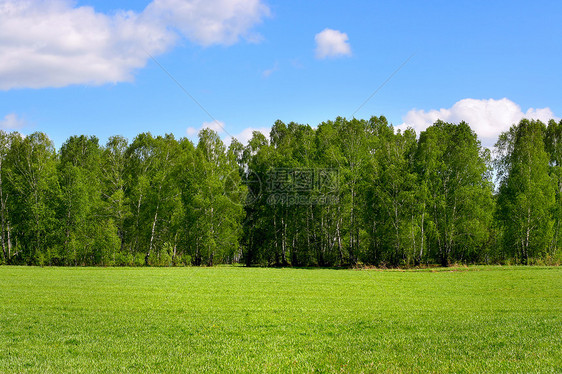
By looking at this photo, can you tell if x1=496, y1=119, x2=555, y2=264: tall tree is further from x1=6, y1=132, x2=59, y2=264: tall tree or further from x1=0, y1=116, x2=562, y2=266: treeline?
x1=6, y1=132, x2=59, y2=264: tall tree

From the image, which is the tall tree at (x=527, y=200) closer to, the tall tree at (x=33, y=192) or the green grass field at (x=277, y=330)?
the green grass field at (x=277, y=330)

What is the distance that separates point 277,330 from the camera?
1382 centimetres

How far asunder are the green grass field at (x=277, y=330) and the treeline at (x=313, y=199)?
29.0 metres

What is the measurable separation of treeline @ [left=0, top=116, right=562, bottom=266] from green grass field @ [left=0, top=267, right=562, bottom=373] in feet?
95.2

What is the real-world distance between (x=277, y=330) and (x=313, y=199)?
42277mm

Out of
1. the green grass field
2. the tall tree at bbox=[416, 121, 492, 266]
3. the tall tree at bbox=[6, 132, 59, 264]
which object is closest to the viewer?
the green grass field

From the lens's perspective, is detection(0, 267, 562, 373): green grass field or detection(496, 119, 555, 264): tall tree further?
detection(496, 119, 555, 264): tall tree

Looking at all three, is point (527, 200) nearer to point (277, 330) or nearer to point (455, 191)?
point (455, 191)

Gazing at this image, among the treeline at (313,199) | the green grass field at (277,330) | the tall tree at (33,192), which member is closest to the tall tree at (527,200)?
the treeline at (313,199)

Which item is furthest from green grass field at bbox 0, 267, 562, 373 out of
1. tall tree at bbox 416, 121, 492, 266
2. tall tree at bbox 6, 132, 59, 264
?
tall tree at bbox 6, 132, 59, 264

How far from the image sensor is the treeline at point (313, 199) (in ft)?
175

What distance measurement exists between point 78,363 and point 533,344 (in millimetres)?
11665

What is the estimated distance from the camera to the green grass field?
9844 mm

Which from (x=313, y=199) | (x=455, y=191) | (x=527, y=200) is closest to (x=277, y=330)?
(x=313, y=199)
